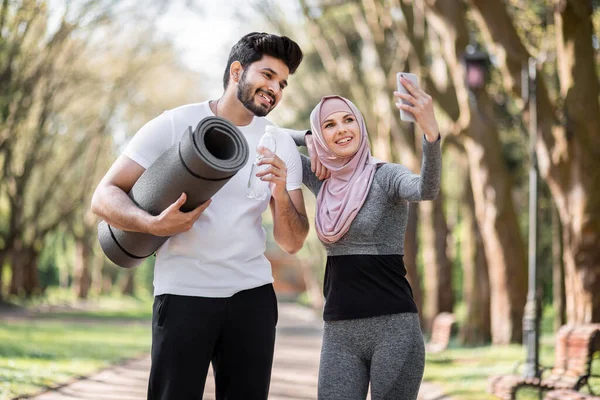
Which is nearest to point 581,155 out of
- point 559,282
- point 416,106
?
point 559,282

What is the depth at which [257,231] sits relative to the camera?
4078mm

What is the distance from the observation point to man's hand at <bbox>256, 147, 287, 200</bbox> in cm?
394

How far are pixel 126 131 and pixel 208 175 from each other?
1359 inches

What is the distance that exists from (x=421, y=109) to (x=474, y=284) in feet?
53.5

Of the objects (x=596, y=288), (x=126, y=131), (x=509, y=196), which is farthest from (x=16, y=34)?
(x=126, y=131)

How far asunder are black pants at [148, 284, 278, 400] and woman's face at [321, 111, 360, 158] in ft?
2.39

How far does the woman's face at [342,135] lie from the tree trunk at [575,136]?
8.61 meters

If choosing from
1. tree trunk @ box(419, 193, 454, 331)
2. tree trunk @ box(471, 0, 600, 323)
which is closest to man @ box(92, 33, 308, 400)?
tree trunk @ box(471, 0, 600, 323)

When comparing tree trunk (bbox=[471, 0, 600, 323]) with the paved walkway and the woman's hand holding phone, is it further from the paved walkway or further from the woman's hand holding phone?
the woman's hand holding phone

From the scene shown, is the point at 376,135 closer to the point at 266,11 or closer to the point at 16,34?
the point at 266,11

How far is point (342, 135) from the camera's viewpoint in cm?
433

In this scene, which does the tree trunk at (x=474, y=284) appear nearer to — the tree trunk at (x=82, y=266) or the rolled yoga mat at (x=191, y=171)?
the rolled yoga mat at (x=191, y=171)

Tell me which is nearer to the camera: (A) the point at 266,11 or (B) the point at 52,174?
(A) the point at 266,11

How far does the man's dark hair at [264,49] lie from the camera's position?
4164 millimetres
